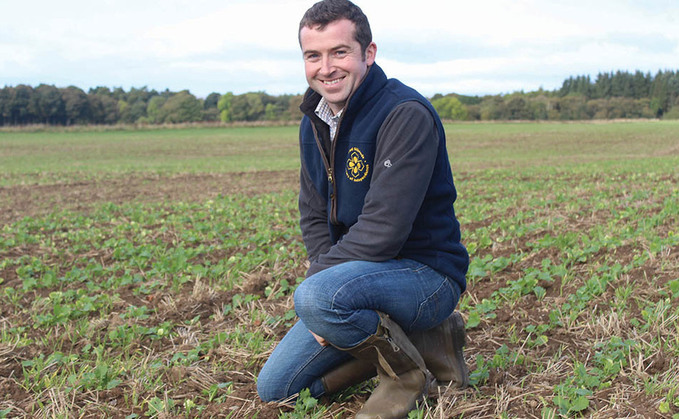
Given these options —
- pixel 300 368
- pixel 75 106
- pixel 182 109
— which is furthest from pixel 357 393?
pixel 182 109

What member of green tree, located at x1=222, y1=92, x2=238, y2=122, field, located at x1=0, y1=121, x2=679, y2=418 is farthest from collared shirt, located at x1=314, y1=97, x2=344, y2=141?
green tree, located at x1=222, y1=92, x2=238, y2=122

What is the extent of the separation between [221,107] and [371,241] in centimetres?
9380

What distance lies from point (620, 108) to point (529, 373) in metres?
89.0

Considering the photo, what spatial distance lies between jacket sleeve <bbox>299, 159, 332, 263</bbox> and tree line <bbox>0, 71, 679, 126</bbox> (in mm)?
61894

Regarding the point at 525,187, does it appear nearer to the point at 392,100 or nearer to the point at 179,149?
the point at 392,100

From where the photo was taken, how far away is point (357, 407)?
2.90m


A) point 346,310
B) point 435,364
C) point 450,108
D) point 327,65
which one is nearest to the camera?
point 346,310

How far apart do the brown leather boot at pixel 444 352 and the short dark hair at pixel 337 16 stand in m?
1.46

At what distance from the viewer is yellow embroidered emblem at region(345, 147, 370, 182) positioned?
9.50ft

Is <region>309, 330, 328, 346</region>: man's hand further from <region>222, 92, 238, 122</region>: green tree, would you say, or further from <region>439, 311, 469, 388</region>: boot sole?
<region>222, 92, 238, 122</region>: green tree

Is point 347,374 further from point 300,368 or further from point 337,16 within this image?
point 337,16

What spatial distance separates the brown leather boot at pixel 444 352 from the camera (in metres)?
3.00

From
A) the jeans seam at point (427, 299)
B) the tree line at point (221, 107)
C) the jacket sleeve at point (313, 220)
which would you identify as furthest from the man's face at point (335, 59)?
the tree line at point (221, 107)

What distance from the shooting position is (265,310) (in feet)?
14.7
